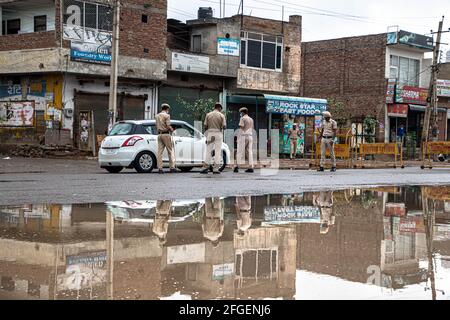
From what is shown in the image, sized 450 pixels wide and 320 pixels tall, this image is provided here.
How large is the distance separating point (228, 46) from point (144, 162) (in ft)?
61.4

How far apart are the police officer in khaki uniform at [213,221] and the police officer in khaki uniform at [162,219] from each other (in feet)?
1.37

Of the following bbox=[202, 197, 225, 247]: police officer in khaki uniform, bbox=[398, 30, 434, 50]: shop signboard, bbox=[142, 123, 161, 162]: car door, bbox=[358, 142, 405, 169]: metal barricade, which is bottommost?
bbox=[202, 197, 225, 247]: police officer in khaki uniform

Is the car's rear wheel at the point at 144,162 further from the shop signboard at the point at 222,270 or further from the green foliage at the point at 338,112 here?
the green foliage at the point at 338,112

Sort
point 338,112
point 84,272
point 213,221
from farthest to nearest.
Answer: point 338,112 < point 213,221 < point 84,272

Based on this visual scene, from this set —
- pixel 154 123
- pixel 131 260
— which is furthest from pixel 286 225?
pixel 154 123

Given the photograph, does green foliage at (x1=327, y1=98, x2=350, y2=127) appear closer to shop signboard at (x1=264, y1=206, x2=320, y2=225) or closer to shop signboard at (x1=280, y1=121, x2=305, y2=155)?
shop signboard at (x1=280, y1=121, x2=305, y2=155)

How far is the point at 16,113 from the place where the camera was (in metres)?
31.0

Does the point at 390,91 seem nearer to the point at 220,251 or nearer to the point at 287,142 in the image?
the point at 287,142

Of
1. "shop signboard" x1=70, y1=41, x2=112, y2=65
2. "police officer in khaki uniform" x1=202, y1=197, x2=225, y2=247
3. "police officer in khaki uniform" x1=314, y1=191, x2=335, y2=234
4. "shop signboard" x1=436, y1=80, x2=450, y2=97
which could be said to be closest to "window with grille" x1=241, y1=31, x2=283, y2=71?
"shop signboard" x1=70, y1=41, x2=112, y2=65

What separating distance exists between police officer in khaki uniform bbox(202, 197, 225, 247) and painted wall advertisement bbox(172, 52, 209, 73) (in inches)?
953

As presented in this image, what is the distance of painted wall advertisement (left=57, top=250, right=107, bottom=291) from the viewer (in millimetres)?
4062

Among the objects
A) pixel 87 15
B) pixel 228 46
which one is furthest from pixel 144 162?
pixel 228 46

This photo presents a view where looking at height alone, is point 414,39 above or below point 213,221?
above

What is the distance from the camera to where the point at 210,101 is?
110 feet
